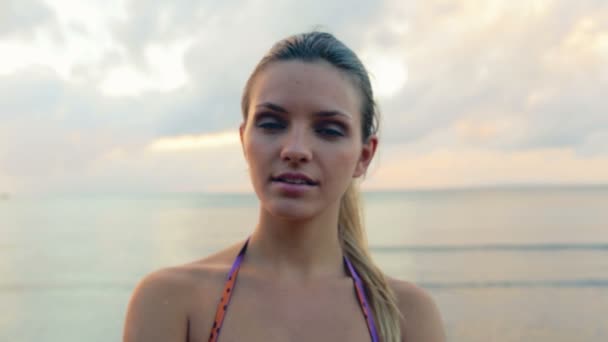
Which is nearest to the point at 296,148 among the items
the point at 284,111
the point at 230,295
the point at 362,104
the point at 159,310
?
the point at 284,111

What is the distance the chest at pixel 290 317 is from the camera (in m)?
2.04

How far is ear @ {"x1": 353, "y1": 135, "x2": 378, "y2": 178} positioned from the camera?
2357 millimetres

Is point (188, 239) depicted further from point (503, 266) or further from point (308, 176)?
point (308, 176)

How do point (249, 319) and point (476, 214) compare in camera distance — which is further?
point (476, 214)

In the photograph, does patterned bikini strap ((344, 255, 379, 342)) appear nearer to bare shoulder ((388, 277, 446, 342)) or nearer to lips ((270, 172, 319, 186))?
bare shoulder ((388, 277, 446, 342))

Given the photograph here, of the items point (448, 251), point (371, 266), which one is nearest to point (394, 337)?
point (371, 266)

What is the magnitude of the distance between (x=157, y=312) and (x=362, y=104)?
1.07m

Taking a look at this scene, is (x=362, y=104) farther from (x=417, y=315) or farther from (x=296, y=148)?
(x=417, y=315)

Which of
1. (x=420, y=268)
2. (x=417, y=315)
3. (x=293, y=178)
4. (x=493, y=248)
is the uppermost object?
(x=293, y=178)

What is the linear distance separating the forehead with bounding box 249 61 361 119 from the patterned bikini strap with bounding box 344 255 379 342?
2.06ft

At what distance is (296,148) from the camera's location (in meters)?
2.00

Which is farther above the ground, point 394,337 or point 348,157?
point 348,157

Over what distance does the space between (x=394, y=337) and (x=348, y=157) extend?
2.19ft

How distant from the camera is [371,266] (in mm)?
2404
